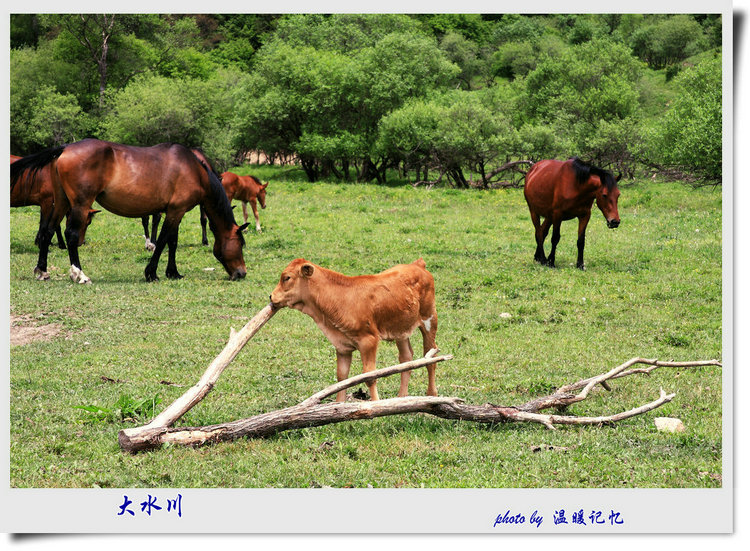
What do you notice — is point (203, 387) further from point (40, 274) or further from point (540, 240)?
point (540, 240)

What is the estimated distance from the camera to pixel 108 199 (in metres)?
15.3

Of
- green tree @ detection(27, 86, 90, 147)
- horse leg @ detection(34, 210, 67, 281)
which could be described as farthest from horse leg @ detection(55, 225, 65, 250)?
green tree @ detection(27, 86, 90, 147)

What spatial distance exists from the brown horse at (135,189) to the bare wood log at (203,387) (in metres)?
9.18

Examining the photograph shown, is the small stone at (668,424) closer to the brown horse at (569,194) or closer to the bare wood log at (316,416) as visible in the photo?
the bare wood log at (316,416)

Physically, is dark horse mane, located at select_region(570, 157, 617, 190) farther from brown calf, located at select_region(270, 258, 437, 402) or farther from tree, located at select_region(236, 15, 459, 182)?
tree, located at select_region(236, 15, 459, 182)

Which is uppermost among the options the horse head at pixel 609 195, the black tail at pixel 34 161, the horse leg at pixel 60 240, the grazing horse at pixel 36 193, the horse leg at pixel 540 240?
the black tail at pixel 34 161

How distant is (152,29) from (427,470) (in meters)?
45.2

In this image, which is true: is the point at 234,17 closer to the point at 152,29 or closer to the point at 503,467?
the point at 152,29

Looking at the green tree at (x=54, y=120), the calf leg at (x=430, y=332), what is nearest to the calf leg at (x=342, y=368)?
the calf leg at (x=430, y=332)

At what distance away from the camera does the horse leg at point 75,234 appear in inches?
589

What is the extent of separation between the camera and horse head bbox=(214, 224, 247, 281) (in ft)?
51.3

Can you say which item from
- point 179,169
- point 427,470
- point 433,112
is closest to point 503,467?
point 427,470

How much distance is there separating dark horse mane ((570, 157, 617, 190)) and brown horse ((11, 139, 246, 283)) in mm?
7265

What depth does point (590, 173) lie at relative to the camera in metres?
16.3
